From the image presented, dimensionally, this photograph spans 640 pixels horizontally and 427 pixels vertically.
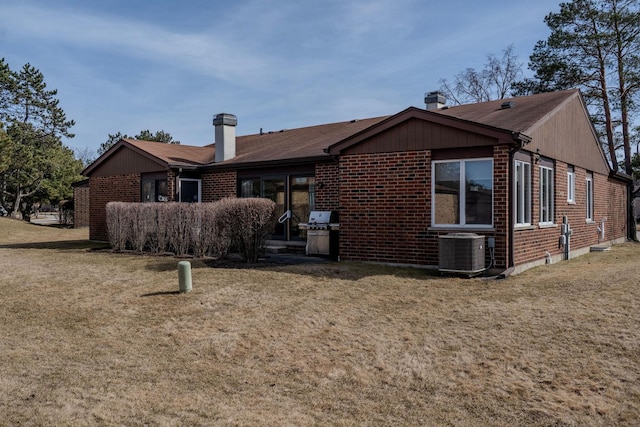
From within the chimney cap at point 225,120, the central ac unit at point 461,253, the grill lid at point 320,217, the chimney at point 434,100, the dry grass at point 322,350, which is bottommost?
the dry grass at point 322,350

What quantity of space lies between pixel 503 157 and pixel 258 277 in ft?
16.6

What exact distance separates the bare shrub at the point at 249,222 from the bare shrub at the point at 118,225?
4257 mm

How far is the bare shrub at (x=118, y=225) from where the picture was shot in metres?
14.2

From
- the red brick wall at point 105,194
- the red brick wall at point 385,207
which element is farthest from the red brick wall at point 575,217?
the red brick wall at point 105,194

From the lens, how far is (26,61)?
36625mm

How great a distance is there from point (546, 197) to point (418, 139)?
148 inches

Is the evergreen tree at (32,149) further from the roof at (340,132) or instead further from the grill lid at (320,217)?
the grill lid at (320,217)

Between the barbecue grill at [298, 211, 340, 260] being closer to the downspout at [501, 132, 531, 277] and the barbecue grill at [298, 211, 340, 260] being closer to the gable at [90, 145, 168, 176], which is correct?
the downspout at [501, 132, 531, 277]

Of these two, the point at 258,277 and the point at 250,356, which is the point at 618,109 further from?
the point at 250,356

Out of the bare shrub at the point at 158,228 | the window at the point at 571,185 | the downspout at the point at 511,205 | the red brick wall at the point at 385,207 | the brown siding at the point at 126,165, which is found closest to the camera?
the downspout at the point at 511,205

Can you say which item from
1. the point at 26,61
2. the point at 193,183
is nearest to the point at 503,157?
the point at 193,183

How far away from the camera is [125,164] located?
18.3 m

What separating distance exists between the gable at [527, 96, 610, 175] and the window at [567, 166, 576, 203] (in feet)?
0.76

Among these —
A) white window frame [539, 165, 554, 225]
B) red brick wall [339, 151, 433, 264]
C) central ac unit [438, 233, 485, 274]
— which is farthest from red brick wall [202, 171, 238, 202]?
white window frame [539, 165, 554, 225]
